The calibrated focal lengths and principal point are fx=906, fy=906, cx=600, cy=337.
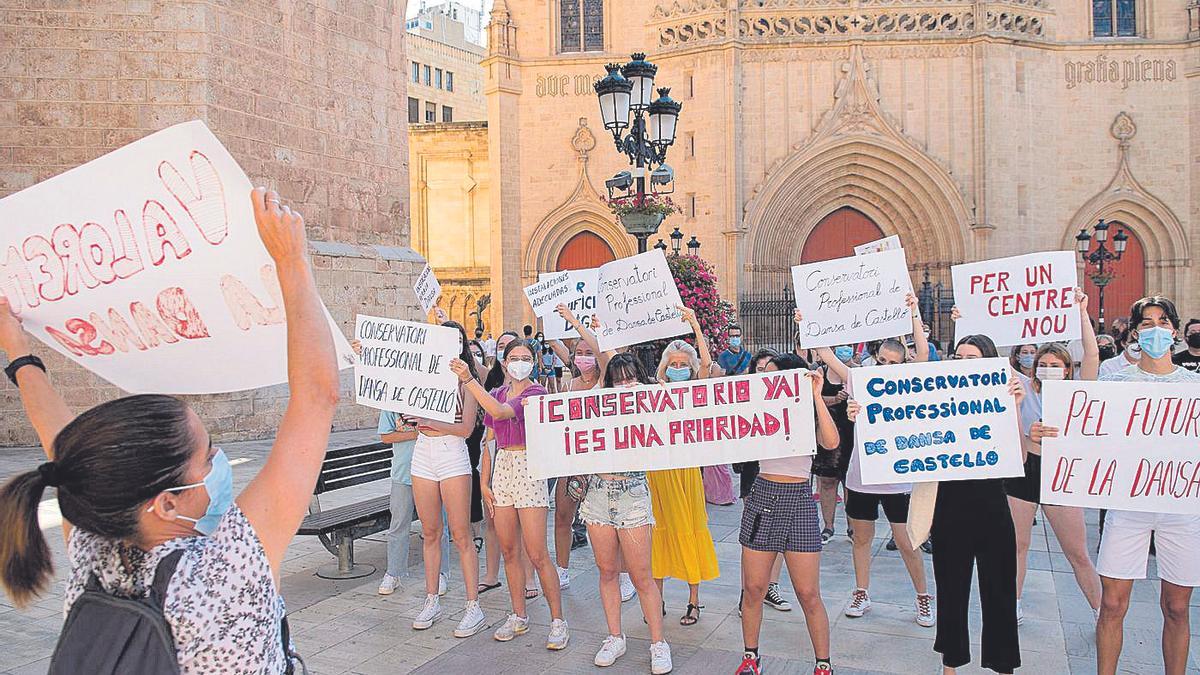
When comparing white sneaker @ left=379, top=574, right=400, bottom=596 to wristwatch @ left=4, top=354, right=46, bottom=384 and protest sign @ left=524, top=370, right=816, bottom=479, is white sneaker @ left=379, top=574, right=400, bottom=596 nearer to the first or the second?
protest sign @ left=524, top=370, right=816, bottom=479

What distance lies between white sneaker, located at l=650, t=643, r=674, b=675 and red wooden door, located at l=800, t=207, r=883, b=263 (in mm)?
21927

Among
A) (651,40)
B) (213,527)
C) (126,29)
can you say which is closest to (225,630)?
(213,527)

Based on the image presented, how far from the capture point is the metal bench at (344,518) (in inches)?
282

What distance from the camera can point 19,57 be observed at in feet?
42.4

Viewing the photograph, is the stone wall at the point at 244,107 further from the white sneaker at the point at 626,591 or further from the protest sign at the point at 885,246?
the protest sign at the point at 885,246

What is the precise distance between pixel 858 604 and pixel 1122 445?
2242 millimetres

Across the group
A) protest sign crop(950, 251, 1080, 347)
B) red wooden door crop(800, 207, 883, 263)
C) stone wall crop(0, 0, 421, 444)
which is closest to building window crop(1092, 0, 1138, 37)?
red wooden door crop(800, 207, 883, 263)

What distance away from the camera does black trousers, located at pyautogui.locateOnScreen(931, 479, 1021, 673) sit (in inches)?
188

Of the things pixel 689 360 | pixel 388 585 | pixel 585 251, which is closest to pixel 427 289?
pixel 388 585

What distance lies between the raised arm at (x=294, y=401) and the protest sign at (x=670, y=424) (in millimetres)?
3374

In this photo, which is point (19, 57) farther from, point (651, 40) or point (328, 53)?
point (651, 40)

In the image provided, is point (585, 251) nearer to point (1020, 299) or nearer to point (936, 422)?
point (1020, 299)

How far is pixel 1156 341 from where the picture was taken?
4.95m

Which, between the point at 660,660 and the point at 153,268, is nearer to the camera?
the point at 153,268
